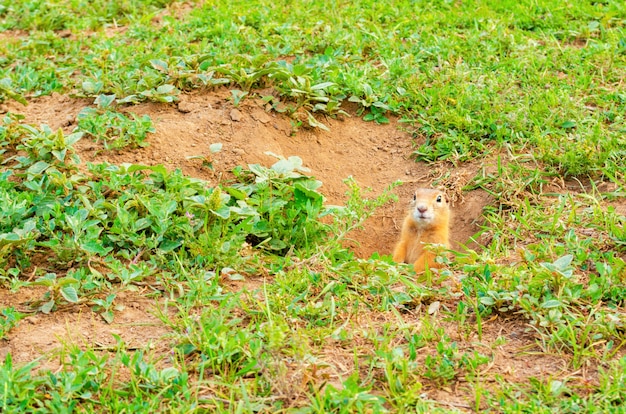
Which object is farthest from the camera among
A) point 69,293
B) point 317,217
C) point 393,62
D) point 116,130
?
point 393,62

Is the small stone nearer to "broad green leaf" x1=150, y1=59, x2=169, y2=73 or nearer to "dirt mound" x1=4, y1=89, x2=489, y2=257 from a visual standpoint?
"dirt mound" x1=4, y1=89, x2=489, y2=257

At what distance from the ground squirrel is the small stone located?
4.69ft

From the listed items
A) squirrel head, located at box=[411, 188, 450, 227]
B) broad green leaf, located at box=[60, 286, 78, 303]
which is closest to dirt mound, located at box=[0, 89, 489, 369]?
squirrel head, located at box=[411, 188, 450, 227]

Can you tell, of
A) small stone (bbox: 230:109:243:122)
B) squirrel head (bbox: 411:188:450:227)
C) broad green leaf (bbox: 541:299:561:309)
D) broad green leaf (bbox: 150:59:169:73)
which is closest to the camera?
broad green leaf (bbox: 541:299:561:309)

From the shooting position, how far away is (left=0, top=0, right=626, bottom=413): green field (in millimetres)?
3578

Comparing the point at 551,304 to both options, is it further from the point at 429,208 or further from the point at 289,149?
the point at 289,149

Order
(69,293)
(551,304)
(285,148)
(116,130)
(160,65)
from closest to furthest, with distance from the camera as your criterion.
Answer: (551,304), (69,293), (116,130), (285,148), (160,65)

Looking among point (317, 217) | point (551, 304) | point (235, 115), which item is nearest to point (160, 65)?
point (235, 115)

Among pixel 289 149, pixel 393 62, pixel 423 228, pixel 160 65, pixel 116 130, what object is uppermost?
pixel 393 62

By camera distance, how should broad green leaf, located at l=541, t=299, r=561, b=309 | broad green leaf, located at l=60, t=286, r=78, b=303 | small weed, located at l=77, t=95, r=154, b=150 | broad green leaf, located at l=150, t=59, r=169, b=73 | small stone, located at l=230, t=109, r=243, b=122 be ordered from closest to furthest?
broad green leaf, located at l=541, t=299, r=561, b=309 < broad green leaf, located at l=60, t=286, r=78, b=303 < small weed, located at l=77, t=95, r=154, b=150 < small stone, located at l=230, t=109, r=243, b=122 < broad green leaf, located at l=150, t=59, r=169, b=73

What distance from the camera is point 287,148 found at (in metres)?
6.05

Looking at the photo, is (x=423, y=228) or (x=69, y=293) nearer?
(x=69, y=293)

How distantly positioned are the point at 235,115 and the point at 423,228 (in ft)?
5.35

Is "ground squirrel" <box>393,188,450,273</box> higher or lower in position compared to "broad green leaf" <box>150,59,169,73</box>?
lower
